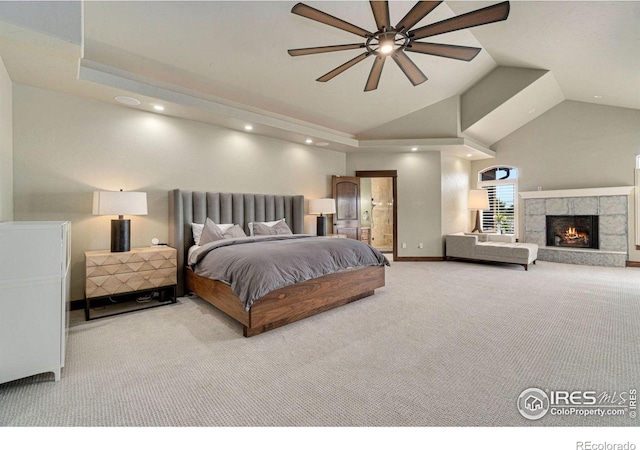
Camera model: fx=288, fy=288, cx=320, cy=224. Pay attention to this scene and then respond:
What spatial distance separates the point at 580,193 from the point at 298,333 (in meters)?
7.18

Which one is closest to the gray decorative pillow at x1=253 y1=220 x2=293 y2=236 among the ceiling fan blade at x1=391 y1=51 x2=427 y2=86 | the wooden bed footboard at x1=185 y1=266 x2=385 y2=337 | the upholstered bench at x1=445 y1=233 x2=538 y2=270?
the wooden bed footboard at x1=185 y1=266 x2=385 y2=337

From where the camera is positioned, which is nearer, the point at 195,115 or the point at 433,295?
the point at 433,295

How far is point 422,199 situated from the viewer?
6.88m

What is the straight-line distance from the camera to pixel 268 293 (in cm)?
270

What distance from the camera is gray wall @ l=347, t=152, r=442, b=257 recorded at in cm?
685

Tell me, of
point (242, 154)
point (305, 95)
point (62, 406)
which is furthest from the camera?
point (242, 154)

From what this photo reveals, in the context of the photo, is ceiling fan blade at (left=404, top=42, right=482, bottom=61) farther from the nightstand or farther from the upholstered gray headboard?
the nightstand

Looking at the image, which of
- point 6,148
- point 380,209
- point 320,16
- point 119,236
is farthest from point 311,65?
point 380,209

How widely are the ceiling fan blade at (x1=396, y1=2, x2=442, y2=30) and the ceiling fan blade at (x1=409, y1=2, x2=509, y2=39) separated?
0.38 feet

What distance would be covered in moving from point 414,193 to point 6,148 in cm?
671

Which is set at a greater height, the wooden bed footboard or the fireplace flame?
the fireplace flame

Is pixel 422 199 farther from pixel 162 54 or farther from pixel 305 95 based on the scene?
pixel 162 54

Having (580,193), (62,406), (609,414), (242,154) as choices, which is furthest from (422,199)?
(62,406)

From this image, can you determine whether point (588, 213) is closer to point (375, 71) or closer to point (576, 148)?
point (576, 148)
